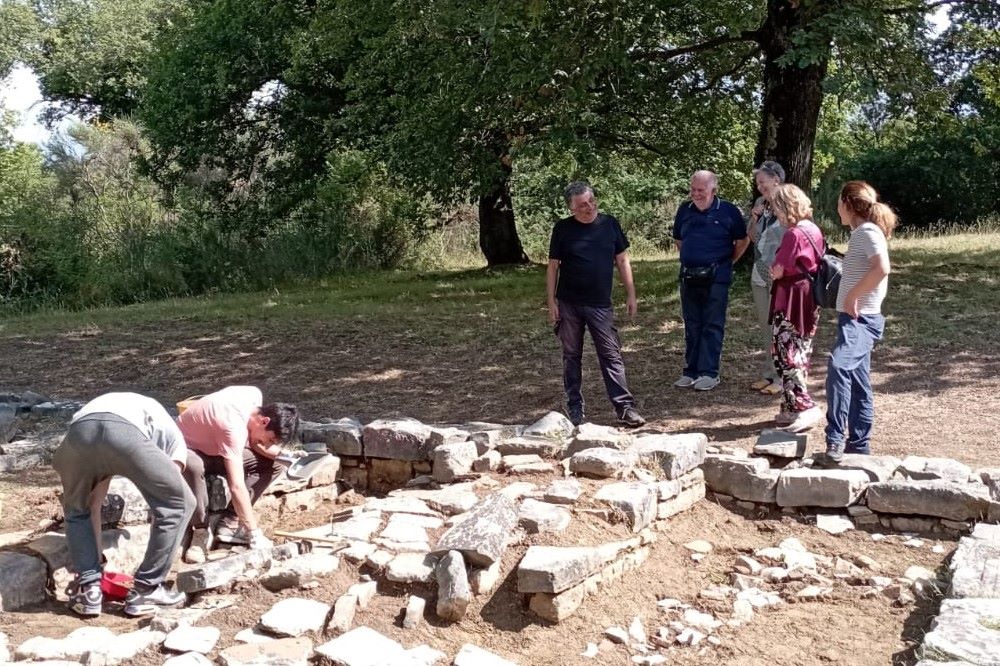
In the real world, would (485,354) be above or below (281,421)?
below

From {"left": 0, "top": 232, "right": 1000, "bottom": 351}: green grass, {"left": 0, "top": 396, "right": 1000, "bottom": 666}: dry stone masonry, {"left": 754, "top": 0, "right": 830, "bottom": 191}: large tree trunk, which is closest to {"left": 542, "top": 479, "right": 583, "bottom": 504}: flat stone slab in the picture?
{"left": 0, "top": 396, "right": 1000, "bottom": 666}: dry stone masonry

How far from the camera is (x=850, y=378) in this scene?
253 inches

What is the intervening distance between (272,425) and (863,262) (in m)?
3.74

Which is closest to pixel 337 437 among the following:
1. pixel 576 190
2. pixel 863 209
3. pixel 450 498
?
pixel 450 498

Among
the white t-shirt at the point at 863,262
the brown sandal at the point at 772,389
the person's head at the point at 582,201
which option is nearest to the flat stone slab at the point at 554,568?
the white t-shirt at the point at 863,262

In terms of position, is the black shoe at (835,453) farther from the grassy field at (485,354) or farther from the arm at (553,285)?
the arm at (553,285)

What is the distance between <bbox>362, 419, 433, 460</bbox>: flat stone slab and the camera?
7016mm

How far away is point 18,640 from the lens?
15.4 ft

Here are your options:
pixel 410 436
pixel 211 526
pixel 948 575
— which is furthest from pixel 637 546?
pixel 211 526

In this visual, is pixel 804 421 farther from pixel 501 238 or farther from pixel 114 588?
pixel 501 238

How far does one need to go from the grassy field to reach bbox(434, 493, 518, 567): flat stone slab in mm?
2828

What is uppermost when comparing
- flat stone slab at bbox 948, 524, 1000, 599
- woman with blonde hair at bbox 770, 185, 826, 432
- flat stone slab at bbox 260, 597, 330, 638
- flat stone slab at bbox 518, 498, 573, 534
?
woman with blonde hair at bbox 770, 185, 826, 432

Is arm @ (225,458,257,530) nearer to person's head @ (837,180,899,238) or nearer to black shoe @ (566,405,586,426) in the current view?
black shoe @ (566,405,586,426)

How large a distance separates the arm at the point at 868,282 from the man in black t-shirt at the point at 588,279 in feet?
6.06
